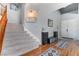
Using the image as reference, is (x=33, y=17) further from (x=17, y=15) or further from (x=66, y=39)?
(x=66, y=39)

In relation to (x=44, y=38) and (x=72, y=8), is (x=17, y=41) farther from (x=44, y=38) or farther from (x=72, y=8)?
(x=72, y=8)

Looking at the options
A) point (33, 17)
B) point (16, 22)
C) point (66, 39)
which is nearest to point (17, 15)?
point (16, 22)

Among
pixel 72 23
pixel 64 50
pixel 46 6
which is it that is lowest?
pixel 64 50

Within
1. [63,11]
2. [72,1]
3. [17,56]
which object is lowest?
[17,56]

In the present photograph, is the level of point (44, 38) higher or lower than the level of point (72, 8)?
lower

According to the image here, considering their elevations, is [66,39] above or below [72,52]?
above

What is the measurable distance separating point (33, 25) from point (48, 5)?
1.15ft

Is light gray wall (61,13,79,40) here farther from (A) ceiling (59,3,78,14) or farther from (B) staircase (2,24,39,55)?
(B) staircase (2,24,39,55)

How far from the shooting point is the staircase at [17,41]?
1.67 metres

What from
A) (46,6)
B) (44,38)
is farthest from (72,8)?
(44,38)

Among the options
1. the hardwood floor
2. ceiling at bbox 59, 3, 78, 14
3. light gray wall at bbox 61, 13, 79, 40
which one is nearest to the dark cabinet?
the hardwood floor

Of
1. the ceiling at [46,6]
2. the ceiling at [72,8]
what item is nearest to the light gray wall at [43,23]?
the ceiling at [46,6]

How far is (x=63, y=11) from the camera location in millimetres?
1737

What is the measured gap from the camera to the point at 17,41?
1704 millimetres
